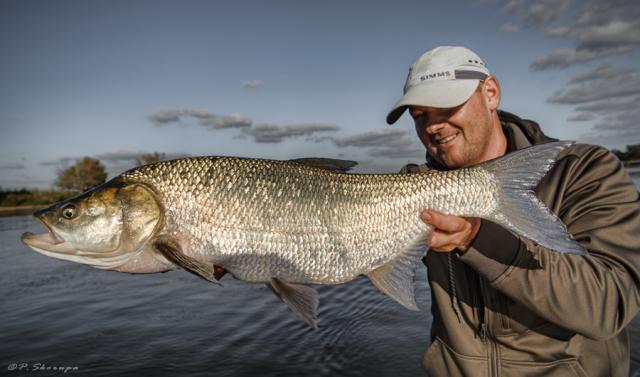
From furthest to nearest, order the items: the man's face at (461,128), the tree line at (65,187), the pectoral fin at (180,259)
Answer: the tree line at (65,187), the man's face at (461,128), the pectoral fin at (180,259)

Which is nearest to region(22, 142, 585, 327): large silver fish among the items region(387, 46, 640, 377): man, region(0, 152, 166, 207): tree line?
region(387, 46, 640, 377): man

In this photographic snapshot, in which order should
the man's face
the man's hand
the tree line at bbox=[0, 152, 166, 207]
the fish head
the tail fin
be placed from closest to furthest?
the tail fin → the man's hand → the fish head → the man's face → the tree line at bbox=[0, 152, 166, 207]

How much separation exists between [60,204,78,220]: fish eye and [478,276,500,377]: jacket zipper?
291 centimetres

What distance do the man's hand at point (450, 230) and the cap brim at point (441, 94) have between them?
3.17ft

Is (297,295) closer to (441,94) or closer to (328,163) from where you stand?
(328,163)

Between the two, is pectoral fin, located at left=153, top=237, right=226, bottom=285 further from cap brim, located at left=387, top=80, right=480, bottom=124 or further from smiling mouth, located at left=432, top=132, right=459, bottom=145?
smiling mouth, located at left=432, top=132, right=459, bottom=145

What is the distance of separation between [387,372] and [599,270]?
14.7 ft

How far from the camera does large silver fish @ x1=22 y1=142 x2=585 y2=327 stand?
302 cm

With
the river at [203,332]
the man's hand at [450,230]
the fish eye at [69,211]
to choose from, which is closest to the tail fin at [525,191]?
the man's hand at [450,230]

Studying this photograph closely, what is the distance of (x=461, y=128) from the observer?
3525mm

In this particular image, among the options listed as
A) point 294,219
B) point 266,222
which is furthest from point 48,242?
point 294,219

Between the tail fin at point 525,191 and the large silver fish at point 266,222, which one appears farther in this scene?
the large silver fish at point 266,222

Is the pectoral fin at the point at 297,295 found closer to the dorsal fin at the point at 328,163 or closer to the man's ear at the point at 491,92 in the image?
the dorsal fin at the point at 328,163

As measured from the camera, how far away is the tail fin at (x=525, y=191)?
254 cm
